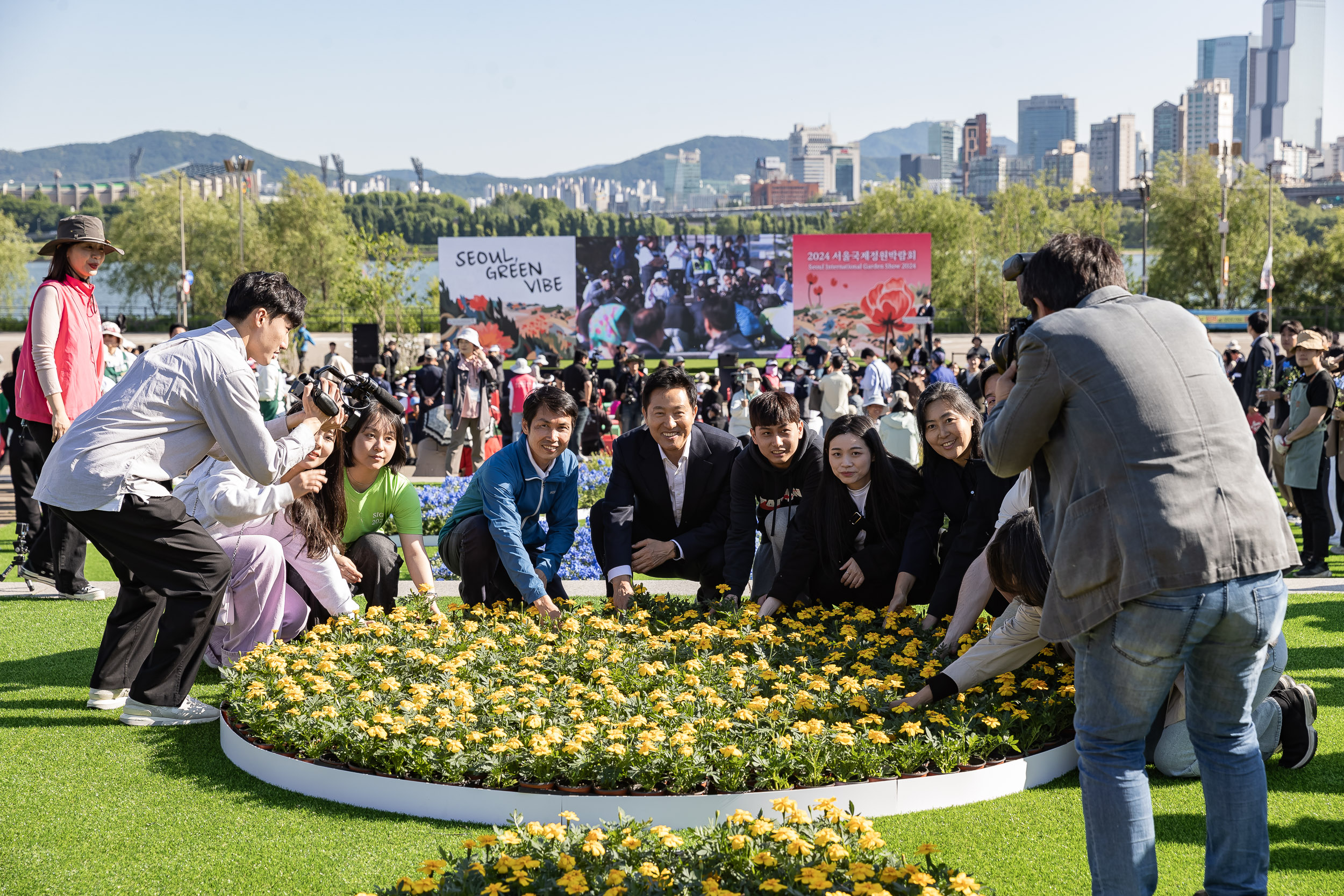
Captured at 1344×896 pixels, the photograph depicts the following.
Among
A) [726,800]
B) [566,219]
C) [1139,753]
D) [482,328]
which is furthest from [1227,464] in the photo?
[566,219]

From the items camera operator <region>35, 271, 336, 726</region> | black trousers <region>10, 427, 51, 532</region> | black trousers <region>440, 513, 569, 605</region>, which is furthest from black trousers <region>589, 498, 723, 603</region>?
black trousers <region>10, 427, 51, 532</region>

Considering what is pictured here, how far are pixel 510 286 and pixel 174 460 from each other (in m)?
31.6

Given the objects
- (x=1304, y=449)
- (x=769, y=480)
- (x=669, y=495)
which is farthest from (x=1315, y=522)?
(x=669, y=495)

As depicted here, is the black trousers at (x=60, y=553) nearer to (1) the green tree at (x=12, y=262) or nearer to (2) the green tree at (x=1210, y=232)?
(2) the green tree at (x=1210, y=232)

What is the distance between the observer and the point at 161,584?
15.0 ft

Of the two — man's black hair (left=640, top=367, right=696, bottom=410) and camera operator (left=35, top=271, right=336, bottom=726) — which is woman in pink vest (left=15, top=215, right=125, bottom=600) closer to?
camera operator (left=35, top=271, right=336, bottom=726)

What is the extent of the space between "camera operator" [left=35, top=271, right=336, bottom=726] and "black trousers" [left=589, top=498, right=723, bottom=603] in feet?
6.54

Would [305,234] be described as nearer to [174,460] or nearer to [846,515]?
[846,515]

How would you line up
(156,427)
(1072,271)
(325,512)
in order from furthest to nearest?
(325,512) < (156,427) < (1072,271)

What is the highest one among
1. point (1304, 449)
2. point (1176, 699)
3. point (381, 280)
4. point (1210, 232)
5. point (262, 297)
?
point (1210, 232)

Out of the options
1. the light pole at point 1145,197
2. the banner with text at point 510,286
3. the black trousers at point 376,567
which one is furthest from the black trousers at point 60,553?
the light pole at point 1145,197

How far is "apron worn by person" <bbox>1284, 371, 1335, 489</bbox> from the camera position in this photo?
26.5 feet

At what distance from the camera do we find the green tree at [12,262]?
5841 cm

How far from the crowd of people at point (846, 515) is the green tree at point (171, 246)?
60.4 metres
